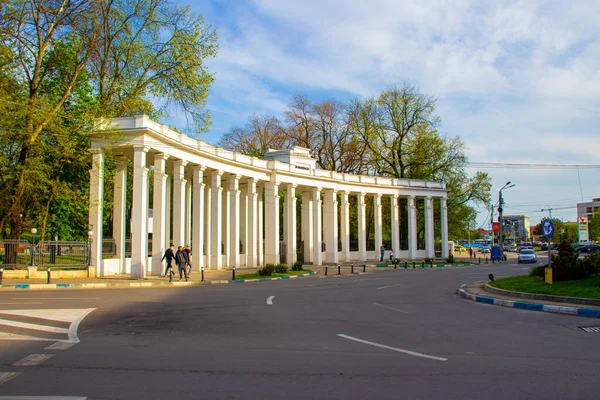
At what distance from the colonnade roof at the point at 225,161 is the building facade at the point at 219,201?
0.06m

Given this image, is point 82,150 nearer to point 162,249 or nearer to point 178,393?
point 162,249

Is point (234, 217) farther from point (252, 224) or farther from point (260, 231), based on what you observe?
point (260, 231)

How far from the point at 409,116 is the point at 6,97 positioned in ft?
151

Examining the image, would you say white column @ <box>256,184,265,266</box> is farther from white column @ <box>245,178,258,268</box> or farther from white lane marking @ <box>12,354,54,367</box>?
white lane marking @ <box>12,354,54,367</box>

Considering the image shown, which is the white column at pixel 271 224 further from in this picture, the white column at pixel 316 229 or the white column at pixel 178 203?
the white column at pixel 178 203

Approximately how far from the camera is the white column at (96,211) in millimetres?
26750

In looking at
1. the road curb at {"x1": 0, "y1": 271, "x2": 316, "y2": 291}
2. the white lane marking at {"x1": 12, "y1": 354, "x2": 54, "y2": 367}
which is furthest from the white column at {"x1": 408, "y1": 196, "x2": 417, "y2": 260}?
the white lane marking at {"x1": 12, "y1": 354, "x2": 54, "y2": 367}

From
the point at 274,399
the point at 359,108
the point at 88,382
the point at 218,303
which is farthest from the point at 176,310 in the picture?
the point at 359,108

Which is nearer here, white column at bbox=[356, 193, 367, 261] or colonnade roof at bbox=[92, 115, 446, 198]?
colonnade roof at bbox=[92, 115, 446, 198]

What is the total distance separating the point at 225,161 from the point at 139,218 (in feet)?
33.9

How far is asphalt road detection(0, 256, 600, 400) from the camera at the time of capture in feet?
19.6

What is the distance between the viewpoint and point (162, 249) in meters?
29.0

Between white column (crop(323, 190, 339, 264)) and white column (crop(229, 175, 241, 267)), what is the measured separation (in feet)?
39.9

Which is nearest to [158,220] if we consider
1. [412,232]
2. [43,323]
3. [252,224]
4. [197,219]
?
[197,219]
